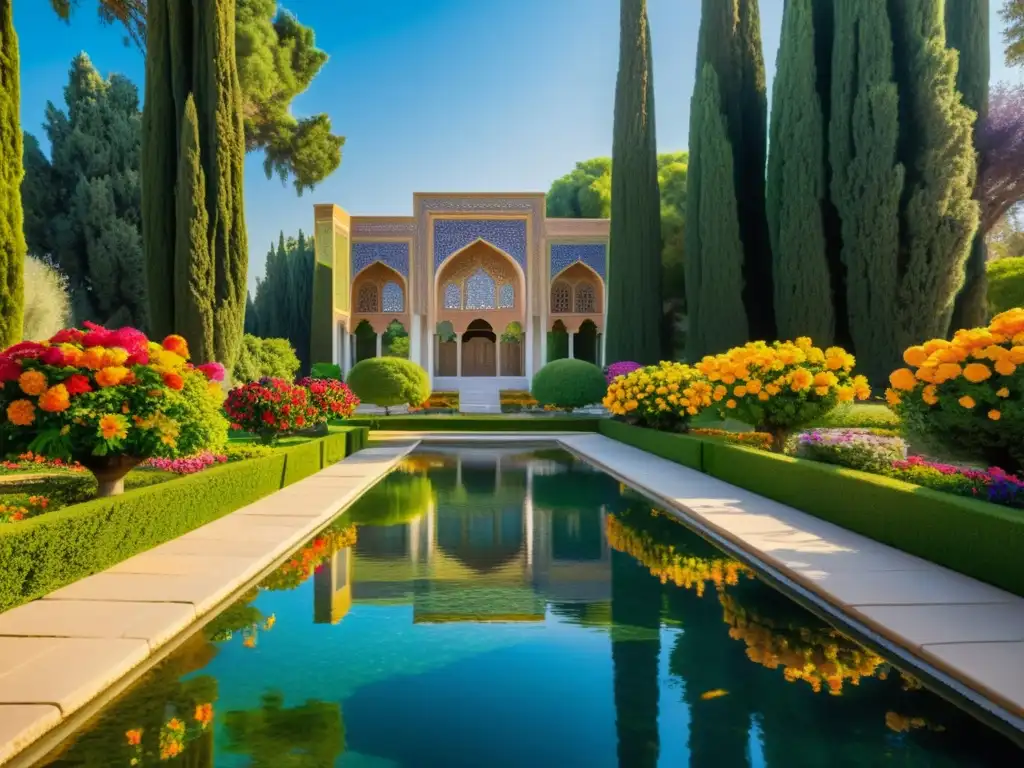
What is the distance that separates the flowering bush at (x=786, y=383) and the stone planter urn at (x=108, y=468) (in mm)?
6328

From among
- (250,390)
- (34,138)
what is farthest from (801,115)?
(34,138)

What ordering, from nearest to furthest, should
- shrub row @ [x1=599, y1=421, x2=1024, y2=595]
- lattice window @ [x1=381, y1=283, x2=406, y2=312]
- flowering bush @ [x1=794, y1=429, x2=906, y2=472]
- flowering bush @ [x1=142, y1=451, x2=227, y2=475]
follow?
shrub row @ [x1=599, y1=421, x2=1024, y2=595], flowering bush @ [x1=794, y1=429, x2=906, y2=472], flowering bush @ [x1=142, y1=451, x2=227, y2=475], lattice window @ [x1=381, y1=283, x2=406, y2=312]

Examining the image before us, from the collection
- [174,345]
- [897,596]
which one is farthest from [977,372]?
[174,345]

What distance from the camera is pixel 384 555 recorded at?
17.4 ft

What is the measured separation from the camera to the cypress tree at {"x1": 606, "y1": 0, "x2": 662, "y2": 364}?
19984mm

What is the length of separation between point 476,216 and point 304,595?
23313mm

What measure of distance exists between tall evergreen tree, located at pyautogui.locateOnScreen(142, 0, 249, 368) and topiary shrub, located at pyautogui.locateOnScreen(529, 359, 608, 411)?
949 cm

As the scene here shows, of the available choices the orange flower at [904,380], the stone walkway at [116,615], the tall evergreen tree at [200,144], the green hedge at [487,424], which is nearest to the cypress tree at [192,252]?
the tall evergreen tree at [200,144]

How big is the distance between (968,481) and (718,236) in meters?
12.9

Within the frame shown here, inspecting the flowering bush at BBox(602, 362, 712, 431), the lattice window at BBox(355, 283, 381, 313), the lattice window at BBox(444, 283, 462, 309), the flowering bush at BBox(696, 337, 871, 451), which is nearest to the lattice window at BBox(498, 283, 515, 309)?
the lattice window at BBox(444, 283, 462, 309)

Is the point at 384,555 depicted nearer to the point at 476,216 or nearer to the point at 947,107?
the point at 947,107

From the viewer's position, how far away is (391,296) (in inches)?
1123

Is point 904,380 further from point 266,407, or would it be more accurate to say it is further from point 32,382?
point 266,407

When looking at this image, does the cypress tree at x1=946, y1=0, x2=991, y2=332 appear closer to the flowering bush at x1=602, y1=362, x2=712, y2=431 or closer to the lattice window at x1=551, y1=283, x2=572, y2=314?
the flowering bush at x1=602, y1=362, x2=712, y2=431
